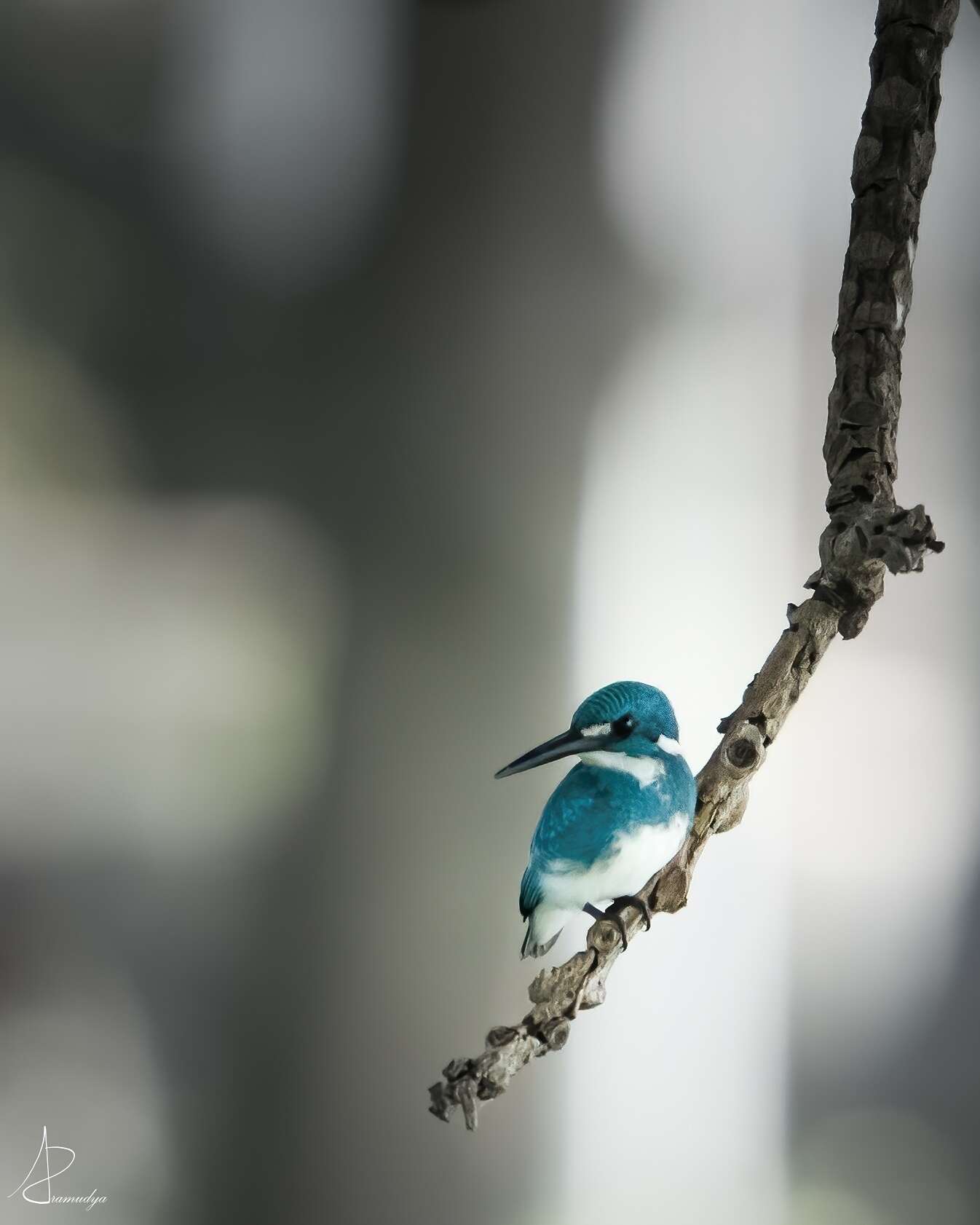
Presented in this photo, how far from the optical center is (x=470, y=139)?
70 cm

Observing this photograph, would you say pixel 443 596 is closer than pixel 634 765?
No

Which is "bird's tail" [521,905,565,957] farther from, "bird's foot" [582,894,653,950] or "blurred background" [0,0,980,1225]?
"blurred background" [0,0,980,1225]

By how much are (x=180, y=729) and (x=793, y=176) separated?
594 mm

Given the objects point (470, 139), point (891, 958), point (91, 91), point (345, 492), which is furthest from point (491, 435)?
point (891, 958)

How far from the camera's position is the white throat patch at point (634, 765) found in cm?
→ 34

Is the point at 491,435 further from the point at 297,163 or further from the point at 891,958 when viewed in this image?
the point at 891,958

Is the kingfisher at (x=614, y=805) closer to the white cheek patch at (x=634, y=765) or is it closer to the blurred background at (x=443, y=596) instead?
the white cheek patch at (x=634, y=765)

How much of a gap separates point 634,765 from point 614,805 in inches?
0.8

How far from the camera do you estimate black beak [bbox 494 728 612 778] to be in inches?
12.3

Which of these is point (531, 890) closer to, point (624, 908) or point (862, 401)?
point (624, 908)

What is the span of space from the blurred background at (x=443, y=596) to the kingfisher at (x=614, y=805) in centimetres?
31

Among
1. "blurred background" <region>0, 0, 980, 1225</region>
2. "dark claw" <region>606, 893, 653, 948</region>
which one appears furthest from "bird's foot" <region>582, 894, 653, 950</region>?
"blurred background" <region>0, 0, 980, 1225</region>

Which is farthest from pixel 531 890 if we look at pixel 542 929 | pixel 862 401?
pixel 862 401

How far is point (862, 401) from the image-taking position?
333 mm
